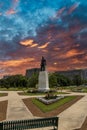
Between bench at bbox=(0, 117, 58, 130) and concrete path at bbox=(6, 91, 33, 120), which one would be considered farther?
concrete path at bbox=(6, 91, 33, 120)

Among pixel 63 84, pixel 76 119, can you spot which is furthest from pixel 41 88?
pixel 63 84

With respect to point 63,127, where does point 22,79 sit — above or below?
above

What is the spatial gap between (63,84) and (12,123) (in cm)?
12746

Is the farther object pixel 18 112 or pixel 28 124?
pixel 18 112

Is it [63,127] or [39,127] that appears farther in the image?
[63,127]

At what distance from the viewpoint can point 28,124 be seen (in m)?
16.0

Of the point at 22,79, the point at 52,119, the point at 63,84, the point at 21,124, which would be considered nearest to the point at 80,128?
the point at 52,119

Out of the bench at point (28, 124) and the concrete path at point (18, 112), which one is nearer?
the bench at point (28, 124)

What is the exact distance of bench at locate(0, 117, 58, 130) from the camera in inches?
601

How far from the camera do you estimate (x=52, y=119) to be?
1686cm

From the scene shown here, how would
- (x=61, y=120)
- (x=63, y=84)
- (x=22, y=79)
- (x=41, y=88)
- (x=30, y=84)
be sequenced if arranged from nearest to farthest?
(x=61, y=120), (x=41, y=88), (x=30, y=84), (x=22, y=79), (x=63, y=84)

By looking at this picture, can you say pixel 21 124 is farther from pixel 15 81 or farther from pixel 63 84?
pixel 63 84

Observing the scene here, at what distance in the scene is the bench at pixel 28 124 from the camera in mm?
15266

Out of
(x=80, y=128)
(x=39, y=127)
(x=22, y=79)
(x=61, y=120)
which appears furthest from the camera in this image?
(x=22, y=79)
